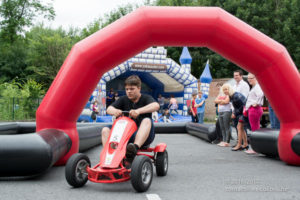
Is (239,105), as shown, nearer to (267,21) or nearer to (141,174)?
(141,174)

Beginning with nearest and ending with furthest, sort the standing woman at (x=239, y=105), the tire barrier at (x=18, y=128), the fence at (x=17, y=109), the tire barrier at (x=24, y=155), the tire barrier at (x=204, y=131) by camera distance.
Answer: the tire barrier at (x=24, y=155) → the standing woman at (x=239, y=105) → the tire barrier at (x=18, y=128) → the tire barrier at (x=204, y=131) → the fence at (x=17, y=109)

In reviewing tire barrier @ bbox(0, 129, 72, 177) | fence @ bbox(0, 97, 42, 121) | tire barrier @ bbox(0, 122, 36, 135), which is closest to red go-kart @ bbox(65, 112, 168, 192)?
tire barrier @ bbox(0, 129, 72, 177)

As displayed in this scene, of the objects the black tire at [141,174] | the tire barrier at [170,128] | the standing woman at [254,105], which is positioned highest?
the standing woman at [254,105]

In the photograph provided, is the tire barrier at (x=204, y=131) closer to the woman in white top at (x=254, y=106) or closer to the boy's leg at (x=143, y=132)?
the woman in white top at (x=254, y=106)

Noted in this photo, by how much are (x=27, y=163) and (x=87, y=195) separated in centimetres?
111

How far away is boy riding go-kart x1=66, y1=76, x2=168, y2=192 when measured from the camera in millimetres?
3805

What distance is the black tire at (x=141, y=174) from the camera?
3.67m

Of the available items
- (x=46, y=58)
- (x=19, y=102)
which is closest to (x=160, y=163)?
(x=19, y=102)

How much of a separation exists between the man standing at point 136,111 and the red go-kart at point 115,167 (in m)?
0.12

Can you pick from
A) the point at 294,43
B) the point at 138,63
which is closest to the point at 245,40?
the point at 138,63

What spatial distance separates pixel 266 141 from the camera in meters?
6.11

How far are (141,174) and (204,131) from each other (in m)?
5.94

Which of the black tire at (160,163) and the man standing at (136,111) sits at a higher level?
the man standing at (136,111)

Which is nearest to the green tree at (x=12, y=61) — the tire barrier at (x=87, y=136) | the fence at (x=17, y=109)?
the fence at (x=17, y=109)
